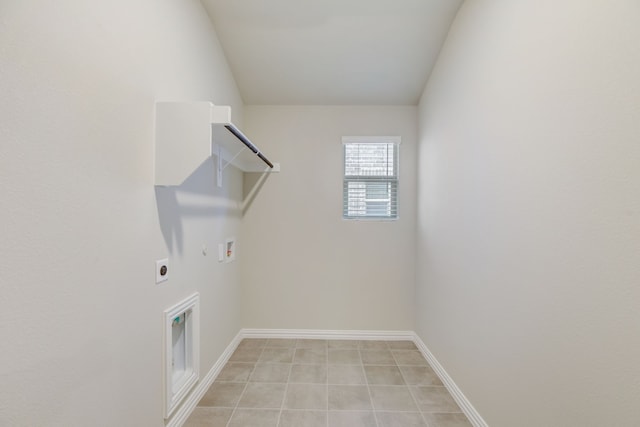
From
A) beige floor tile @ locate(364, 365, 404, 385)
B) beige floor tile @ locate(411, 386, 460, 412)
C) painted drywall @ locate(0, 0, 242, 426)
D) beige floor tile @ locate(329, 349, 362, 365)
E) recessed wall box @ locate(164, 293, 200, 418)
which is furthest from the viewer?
beige floor tile @ locate(329, 349, 362, 365)

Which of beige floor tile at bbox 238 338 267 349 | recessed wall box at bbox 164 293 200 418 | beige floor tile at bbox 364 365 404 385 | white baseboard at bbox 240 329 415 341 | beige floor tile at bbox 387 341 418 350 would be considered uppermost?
recessed wall box at bbox 164 293 200 418

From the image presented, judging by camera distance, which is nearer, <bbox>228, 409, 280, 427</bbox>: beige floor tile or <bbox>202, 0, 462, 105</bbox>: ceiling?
<bbox>228, 409, 280, 427</bbox>: beige floor tile

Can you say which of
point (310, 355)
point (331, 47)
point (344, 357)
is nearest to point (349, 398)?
point (344, 357)

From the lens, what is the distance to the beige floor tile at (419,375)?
7.68 ft

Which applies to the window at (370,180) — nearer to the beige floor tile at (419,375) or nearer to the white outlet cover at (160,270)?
A: the beige floor tile at (419,375)

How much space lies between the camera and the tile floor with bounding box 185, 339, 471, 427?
191cm

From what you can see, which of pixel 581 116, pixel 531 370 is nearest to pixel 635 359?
pixel 531 370

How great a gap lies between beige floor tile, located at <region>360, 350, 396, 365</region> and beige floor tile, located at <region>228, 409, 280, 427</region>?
3.36 feet

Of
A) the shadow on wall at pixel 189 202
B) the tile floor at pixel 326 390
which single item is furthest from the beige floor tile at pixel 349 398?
the shadow on wall at pixel 189 202

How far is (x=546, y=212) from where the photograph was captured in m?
1.25

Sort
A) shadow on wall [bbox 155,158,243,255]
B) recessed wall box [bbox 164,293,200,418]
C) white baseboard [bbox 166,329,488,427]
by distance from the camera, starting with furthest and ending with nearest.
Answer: white baseboard [bbox 166,329,488,427] < recessed wall box [bbox 164,293,200,418] < shadow on wall [bbox 155,158,243,255]

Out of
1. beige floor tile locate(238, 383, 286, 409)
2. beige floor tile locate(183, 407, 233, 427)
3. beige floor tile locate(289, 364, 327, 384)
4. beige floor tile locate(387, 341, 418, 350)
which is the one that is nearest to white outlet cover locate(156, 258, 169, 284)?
beige floor tile locate(183, 407, 233, 427)

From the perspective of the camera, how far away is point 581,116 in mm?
1092

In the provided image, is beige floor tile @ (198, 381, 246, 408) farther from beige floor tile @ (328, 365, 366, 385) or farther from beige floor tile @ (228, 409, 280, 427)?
beige floor tile @ (328, 365, 366, 385)
